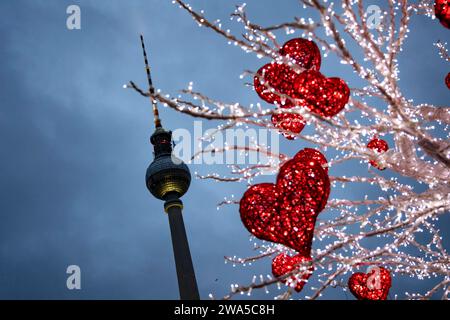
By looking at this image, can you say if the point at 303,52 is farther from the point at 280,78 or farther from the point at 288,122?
the point at 288,122

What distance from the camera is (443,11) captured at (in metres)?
3.23

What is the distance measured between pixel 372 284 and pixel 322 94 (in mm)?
2723

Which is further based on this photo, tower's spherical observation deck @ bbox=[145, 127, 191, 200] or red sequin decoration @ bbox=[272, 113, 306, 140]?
tower's spherical observation deck @ bbox=[145, 127, 191, 200]

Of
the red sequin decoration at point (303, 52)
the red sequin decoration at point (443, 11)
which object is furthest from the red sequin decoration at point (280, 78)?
the red sequin decoration at point (443, 11)

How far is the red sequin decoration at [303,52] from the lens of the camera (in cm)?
433

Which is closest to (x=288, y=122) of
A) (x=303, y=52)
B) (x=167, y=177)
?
(x=303, y=52)

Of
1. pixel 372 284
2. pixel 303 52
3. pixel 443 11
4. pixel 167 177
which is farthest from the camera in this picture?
pixel 167 177

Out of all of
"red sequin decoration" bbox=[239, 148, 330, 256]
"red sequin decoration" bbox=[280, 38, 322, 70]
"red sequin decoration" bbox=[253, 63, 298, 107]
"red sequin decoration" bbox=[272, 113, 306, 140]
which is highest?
"red sequin decoration" bbox=[280, 38, 322, 70]

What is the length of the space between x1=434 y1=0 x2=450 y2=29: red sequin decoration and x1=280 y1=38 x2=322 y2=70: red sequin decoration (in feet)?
4.27

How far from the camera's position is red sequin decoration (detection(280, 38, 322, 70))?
4.33 metres

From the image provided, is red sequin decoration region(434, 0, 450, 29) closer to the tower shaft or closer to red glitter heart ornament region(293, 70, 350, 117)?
red glitter heart ornament region(293, 70, 350, 117)

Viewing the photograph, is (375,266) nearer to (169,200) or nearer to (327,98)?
(327,98)

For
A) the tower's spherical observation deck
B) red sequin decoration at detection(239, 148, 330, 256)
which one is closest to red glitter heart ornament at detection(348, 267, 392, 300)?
red sequin decoration at detection(239, 148, 330, 256)
